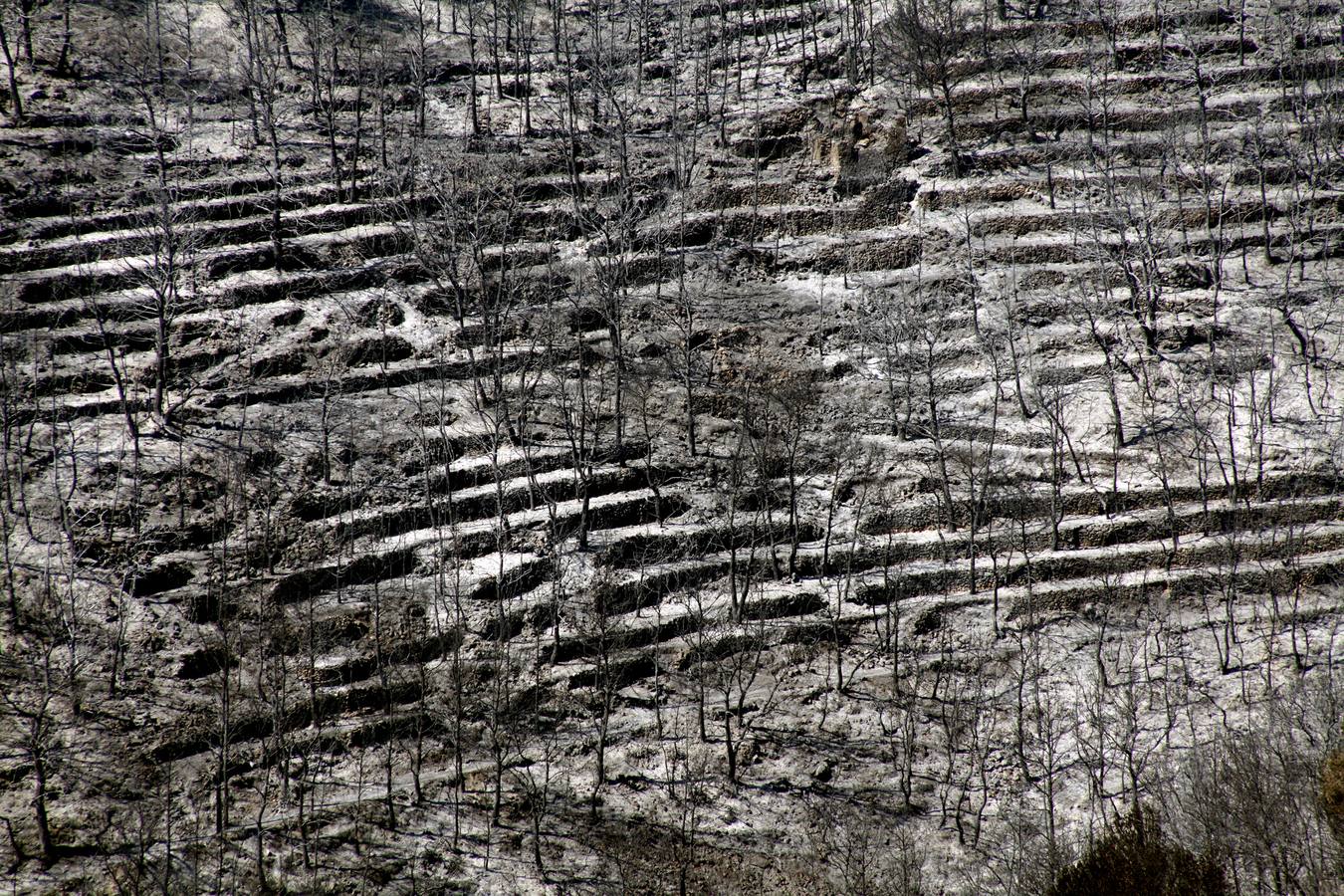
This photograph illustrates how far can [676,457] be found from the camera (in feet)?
158

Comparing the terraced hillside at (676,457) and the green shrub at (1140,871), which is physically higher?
the terraced hillside at (676,457)

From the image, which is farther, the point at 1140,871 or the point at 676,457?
the point at 676,457

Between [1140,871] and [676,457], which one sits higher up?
[676,457]

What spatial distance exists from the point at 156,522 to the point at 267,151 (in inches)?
960

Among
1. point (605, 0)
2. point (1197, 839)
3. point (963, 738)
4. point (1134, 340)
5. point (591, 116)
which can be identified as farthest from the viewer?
point (605, 0)

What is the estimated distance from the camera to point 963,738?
126ft

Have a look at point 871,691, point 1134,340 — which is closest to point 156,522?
point 871,691

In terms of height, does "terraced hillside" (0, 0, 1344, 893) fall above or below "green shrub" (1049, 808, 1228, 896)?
above

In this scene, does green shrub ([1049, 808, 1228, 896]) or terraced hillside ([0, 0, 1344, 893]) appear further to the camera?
terraced hillside ([0, 0, 1344, 893])

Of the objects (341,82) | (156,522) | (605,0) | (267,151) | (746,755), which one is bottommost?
(746,755)

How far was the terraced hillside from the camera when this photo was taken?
121 feet

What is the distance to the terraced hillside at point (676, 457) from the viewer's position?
121 ft

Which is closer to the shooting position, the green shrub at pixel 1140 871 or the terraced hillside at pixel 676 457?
the green shrub at pixel 1140 871

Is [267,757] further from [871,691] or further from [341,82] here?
[341,82]
